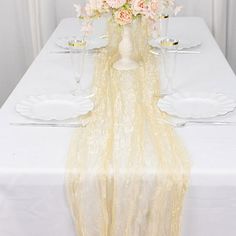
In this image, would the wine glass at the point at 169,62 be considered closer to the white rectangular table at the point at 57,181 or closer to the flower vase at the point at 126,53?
the flower vase at the point at 126,53

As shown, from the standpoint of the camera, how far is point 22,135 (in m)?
1.31

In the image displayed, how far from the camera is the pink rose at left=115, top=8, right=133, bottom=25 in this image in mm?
1673

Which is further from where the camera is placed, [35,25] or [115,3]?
[35,25]

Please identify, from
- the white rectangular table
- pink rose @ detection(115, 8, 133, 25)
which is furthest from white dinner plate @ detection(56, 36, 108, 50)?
the white rectangular table

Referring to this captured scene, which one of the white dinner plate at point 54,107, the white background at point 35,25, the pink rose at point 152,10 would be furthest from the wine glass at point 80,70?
the white background at point 35,25

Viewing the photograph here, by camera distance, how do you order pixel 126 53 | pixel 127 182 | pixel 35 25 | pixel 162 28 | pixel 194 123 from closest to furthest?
pixel 127 182
pixel 194 123
pixel 126 53
pixel 162 28
pixel 35 25

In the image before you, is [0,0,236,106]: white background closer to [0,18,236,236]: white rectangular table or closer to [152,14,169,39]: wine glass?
[152,14,169,39]: wine glass

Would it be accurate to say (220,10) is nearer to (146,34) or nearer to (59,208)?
(146,34)

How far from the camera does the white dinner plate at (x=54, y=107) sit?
1.40 meters

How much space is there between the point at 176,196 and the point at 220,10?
5.95 feet

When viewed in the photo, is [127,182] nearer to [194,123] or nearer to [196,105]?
[194,123]

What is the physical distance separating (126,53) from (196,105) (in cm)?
48

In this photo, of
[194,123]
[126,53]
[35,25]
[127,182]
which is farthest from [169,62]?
[35,25]

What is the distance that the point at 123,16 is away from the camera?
5.51 ft
